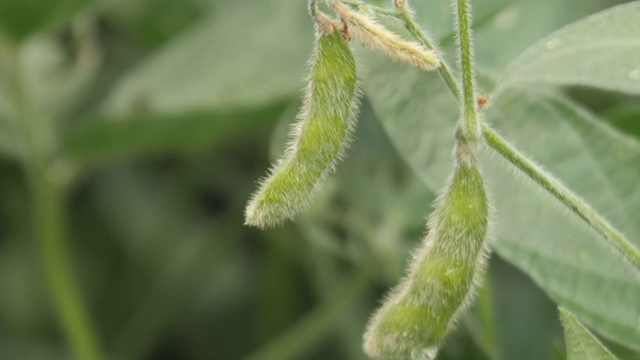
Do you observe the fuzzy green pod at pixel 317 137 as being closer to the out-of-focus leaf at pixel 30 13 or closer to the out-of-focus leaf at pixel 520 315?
the out-of-focus leaf at pixel 520 315

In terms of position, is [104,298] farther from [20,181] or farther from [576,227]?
[576,227]

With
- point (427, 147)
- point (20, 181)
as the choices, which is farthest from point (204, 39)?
point (427, 147)

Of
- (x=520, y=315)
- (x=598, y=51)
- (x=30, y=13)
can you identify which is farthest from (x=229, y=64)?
(x=598, y=51)

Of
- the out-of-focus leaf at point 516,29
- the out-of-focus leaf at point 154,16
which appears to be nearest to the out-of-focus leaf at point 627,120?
the out-of-focus leaf at point 516,29

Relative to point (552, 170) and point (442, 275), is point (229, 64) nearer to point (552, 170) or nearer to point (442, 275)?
point (552, 170)

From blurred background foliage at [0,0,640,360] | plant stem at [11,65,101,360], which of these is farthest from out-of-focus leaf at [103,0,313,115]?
plant stem at [11,65,101,360]

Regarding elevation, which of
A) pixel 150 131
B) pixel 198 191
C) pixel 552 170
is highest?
pixel 552 170

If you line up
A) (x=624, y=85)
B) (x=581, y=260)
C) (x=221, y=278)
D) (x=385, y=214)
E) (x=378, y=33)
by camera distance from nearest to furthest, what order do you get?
(x=378, y=33)
(x=624, y=85)
(x=581, y=260)
(x=385, y=214)
(x=221, y=278)
